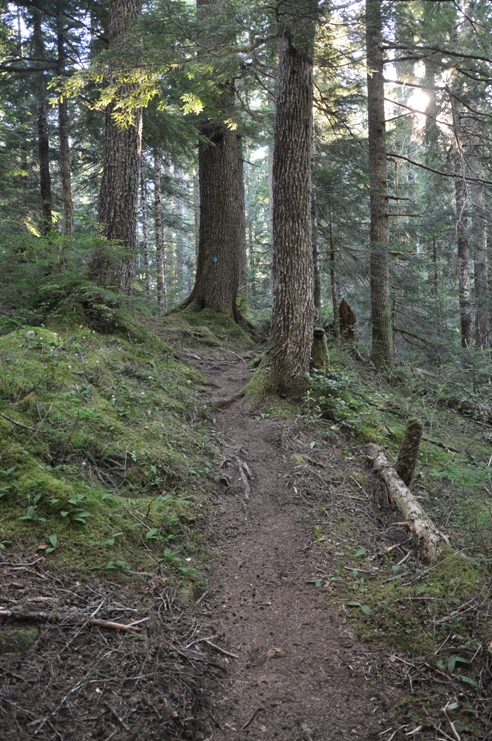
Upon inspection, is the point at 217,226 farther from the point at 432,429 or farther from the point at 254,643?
the point at 254,643

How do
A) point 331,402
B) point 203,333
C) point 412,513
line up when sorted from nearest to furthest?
point 412,513 < point 331,402 < point 203,333

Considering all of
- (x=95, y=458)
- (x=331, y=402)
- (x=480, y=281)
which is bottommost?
(x=95, y=458)

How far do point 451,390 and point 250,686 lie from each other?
27.5 feet

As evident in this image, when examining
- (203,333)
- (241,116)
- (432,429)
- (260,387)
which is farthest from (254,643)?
(241,116)

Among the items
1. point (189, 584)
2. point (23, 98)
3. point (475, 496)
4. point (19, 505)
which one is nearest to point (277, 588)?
point (189, 584)

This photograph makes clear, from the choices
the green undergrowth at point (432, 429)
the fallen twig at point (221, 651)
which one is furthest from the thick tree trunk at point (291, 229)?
the fallen twig at point (221, 651)

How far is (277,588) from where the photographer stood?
144 inches

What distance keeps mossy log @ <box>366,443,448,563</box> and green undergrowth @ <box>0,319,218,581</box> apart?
6.30ft

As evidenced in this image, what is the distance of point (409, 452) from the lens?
5137 millimetres

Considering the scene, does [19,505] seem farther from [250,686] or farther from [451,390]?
[451,390]

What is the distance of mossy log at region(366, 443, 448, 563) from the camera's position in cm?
377

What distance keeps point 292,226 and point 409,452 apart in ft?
12.8

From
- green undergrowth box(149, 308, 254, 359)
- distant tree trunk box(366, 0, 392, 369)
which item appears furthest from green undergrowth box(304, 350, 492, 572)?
green undergrowth box(149, 308, 254, 359)

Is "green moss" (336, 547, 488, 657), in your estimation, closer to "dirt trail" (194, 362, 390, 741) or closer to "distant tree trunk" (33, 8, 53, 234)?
"dirt trail" (194, 362, 390, 741)
